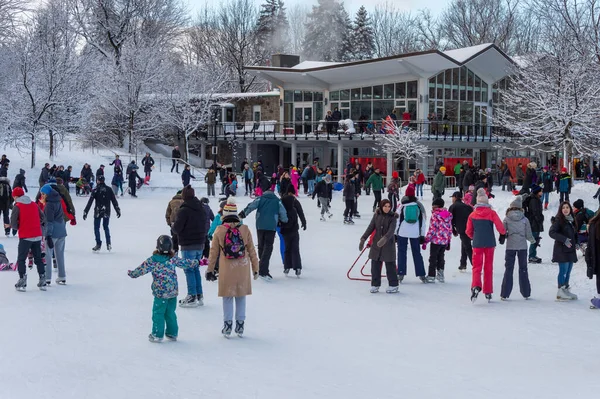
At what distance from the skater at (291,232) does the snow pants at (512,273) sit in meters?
3.20

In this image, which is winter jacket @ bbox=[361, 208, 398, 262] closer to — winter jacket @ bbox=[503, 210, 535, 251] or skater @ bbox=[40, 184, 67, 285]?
winter jacket @ bbox=[503, 210, 535, 251]

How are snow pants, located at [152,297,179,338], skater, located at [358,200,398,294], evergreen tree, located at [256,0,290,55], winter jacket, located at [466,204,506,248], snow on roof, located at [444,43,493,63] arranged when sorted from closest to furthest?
snow pants, located at [152,297,179,338]
winter jacket, located at [466,204,506,248]
skater, located at [358,200,398,294]
snow on roof, located at [444,43,493,63]
evergreen tree, located at [256,0,290,55]

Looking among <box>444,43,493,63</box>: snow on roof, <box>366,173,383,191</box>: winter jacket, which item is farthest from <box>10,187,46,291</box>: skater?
<box>444,43,493,63</box>: snow on roof

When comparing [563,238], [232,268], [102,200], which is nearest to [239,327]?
[232,268]

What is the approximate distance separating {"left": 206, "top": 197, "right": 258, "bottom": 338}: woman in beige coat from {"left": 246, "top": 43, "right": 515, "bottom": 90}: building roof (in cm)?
2721

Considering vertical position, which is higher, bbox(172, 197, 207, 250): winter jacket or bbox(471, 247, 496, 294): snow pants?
bbox(172, 197, 207, 250): winter jacket

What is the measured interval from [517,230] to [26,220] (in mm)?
6568

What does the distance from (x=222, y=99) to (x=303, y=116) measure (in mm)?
5783

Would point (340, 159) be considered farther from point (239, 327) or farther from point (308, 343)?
point (308, 343)

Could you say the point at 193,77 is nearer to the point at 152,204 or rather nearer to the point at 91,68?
the point at 91,68

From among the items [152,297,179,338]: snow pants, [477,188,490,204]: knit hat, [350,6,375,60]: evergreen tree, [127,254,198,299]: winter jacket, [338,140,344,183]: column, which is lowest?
[152,297,179,338]: snow pants

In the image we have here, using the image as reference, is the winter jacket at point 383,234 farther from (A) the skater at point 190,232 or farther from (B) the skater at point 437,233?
(A) the skater at point 190,232

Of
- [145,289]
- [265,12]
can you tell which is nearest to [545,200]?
[145,289]

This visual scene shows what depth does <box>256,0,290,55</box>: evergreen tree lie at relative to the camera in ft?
218
